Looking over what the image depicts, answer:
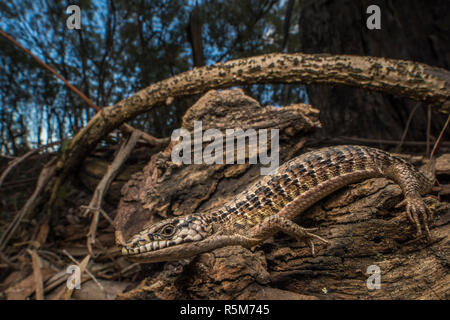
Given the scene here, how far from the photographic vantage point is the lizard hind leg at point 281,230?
1497 millimetres

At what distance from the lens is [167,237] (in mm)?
1410

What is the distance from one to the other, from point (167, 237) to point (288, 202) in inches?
30.6

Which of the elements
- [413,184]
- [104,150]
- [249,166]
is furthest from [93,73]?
[413,184]

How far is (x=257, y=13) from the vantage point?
2.45m

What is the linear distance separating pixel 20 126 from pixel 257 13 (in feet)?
8.28

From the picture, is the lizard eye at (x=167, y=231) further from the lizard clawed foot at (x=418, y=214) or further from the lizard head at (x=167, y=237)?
the lizard clawed foot at (x=418, y=214)

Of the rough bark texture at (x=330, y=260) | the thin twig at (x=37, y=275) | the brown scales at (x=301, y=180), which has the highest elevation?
the brown scales at (x=301, y=180)

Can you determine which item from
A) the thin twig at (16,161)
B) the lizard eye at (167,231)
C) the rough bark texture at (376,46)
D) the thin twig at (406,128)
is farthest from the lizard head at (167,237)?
the thin twig at (406,128)

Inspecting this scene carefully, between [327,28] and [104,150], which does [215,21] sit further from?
[104,150]

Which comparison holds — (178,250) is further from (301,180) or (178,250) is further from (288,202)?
(301,180)

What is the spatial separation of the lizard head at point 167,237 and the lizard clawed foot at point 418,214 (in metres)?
1.10

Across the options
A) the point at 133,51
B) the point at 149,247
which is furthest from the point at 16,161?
the point at 149,247

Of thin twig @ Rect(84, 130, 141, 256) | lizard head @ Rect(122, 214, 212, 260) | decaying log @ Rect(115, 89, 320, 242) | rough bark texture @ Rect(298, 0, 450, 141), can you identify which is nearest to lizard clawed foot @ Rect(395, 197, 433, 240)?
decaying log @ Rect(115, 89, 320, 242)

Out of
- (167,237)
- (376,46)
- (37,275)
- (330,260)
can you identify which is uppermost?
(376,46)
